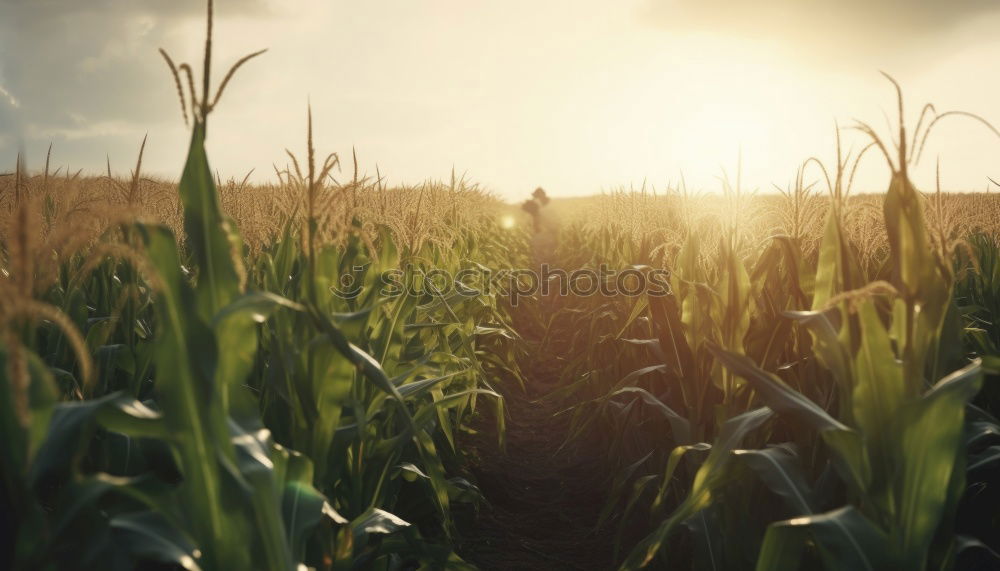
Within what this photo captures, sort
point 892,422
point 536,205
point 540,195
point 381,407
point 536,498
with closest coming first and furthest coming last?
point 892,422
point 381,407
point 536,498
point 536,205
point 540,195

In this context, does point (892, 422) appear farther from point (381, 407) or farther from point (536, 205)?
point (536, 205)

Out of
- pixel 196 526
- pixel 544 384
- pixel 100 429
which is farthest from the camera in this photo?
pixel 544 384

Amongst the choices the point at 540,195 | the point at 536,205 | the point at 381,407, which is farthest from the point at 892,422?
the point at 540,195

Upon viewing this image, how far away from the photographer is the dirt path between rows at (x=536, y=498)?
3.56 meters

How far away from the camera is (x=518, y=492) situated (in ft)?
14.5

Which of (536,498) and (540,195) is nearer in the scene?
(536,498)

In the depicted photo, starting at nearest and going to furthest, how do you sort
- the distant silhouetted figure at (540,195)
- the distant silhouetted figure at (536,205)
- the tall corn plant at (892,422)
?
the tall corn plant at (892,422)
the distant silhouetted figure at (536,205)
the distant silhouetted figure at (540,195)

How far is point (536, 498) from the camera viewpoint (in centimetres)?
438

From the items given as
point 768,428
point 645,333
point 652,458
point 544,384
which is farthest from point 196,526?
point 544,384

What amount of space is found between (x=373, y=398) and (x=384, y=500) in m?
0.51

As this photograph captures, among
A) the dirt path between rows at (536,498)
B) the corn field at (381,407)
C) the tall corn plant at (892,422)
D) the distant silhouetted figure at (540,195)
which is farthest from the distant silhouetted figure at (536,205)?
the tall corn plant at (892,422)

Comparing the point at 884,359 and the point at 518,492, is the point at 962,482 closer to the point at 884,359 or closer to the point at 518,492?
the point at 884,359

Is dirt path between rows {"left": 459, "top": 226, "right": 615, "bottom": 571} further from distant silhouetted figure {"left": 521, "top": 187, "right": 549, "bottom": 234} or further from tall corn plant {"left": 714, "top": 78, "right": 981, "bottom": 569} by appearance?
distant silhouetted figure {"left": 521, "top": 187, "right": 549, "bottom": 234}

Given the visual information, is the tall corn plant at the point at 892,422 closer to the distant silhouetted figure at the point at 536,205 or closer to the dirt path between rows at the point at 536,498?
the dirt path between rows at the point at 536,498
